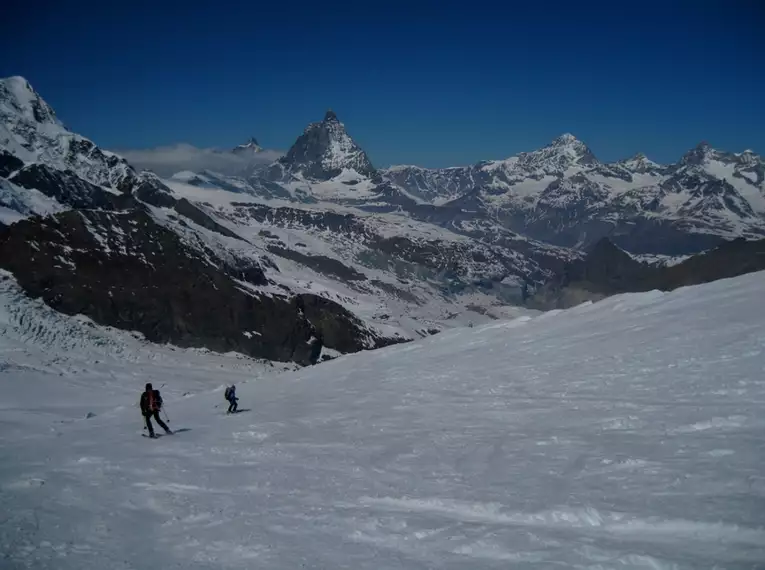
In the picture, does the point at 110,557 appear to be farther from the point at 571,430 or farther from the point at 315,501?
the point at 571,430

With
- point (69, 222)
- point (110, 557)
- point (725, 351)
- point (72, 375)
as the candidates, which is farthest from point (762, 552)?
point (69, 222)

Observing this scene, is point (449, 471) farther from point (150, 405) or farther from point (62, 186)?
point (62, 186)

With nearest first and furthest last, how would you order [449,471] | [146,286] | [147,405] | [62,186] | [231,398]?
[449,471], [147,405], [231,398], [146,286], [62,186]

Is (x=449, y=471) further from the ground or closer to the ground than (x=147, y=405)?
closer to the ground

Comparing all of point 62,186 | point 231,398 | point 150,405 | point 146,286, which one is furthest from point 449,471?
point 62,186

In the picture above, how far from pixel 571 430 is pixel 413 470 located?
477 cm

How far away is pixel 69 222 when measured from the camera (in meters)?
107

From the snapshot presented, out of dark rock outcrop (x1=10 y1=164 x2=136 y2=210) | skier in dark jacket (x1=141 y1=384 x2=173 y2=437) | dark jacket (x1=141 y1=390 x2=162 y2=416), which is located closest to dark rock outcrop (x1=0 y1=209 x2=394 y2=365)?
dark rock outcrop (x1=10 y1=164 x2=136 y2=210)

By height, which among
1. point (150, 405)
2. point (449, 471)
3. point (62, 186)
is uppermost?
point (62, 186)

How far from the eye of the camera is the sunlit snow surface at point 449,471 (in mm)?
9672

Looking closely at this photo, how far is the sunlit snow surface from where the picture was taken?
31.7ft

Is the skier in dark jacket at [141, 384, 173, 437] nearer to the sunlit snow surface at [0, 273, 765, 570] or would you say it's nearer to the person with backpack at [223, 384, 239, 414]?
the sunlit snow surface at [0, 273, 765, 570]

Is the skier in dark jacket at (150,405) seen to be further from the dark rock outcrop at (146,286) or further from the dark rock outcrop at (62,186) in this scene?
the dark rock outcrop at (62,186)

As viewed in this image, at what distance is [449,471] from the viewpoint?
46.3 ft
